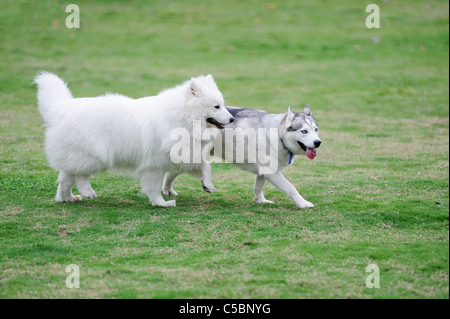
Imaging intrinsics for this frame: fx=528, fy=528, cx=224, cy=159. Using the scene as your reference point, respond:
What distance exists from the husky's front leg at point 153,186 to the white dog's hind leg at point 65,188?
44.1 inches

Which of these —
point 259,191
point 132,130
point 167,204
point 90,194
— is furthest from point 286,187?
point 90,194

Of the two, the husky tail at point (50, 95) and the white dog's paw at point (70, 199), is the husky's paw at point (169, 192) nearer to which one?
the white dog's paw at point (70, 199)

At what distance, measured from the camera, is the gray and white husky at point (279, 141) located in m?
7.77

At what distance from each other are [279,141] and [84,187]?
125 inches

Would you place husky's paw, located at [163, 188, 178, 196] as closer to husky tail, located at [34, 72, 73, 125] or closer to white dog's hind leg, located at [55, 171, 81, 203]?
white dog's hind leg, located at [55, 171, 81, 203]

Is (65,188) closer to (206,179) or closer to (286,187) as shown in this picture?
(206,179)

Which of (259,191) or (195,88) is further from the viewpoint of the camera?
(259,191)

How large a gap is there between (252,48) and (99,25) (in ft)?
26.5

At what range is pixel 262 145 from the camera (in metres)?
8.09

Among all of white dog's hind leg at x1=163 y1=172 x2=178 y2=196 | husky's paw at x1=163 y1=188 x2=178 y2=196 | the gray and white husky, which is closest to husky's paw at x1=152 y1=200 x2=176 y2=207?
→ the gray and white husky

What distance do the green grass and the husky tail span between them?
1375 millimetres

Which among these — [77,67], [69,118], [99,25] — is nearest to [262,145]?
[69,118]

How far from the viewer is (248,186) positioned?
9688 mm

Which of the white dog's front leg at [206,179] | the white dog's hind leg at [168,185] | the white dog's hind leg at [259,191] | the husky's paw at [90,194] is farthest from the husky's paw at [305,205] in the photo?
the husky's paw at [90,194]
